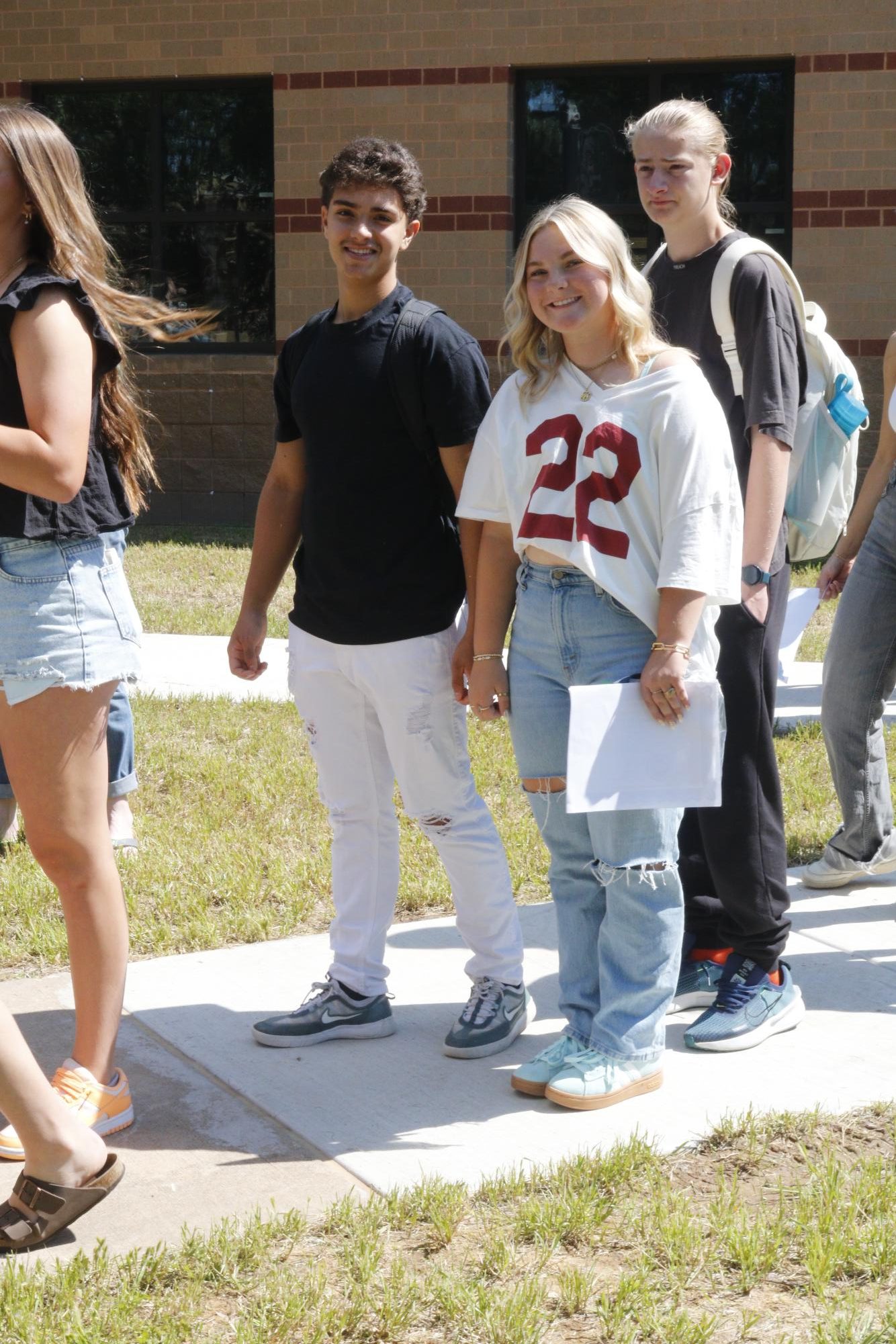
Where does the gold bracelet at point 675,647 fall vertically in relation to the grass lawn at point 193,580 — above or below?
above

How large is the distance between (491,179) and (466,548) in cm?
1009

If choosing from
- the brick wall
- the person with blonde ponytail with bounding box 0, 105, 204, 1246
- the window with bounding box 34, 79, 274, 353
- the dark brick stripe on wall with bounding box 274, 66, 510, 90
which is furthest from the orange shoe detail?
the window with bounding box 34, 79, 274, 353

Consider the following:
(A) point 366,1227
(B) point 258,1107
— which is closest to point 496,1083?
(B) point 258,1107

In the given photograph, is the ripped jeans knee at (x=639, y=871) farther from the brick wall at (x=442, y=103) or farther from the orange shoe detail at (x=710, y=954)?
the brick wall at (x=442, y=103)

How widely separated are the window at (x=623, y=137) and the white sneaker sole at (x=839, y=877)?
28.5ft

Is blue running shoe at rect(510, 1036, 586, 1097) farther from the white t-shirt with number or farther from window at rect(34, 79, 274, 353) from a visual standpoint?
window at rect(34, 79, 274, 353)

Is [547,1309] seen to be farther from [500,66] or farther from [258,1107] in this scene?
[500,66]

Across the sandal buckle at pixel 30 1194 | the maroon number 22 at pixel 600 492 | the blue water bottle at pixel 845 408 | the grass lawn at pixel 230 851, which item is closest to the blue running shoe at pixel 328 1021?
the grass lawn at pixel 230 851

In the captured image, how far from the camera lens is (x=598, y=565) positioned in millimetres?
3232

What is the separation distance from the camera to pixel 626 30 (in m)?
12.6

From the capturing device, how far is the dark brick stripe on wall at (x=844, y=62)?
39.7 feet

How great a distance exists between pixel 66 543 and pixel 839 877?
2.99 meters

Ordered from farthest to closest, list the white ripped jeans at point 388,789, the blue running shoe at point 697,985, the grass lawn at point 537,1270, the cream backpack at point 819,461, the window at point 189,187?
the window at point 189,187, the blue running shoe at point 697,985, the cream backpack at point 819,461, the white ripped jeans at point 388,789, the grass lawn at point 537,1270

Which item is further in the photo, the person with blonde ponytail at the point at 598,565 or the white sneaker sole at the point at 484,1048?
the white sneaker sole at the point at 484,1048
